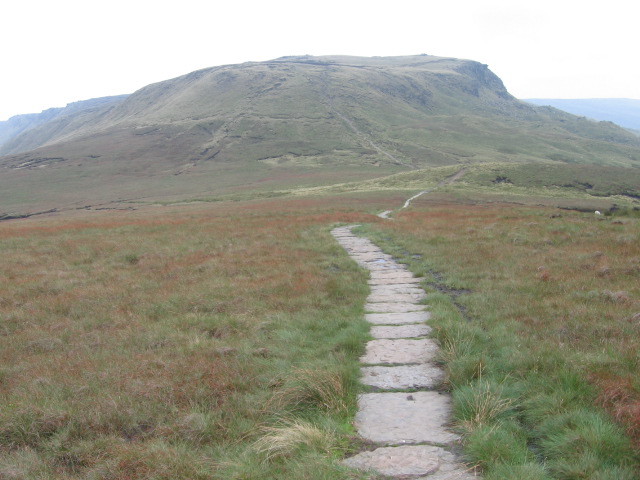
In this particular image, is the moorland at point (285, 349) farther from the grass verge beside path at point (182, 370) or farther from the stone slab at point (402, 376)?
the stone slab at point (402, 376)

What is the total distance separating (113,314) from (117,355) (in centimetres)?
277

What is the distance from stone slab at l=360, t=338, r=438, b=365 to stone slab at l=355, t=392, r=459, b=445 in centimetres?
98

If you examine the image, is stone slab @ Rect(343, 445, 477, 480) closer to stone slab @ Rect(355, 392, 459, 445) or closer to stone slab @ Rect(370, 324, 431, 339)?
stone slab @ Rect(355, 392, 459, 445)

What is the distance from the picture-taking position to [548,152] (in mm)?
164500

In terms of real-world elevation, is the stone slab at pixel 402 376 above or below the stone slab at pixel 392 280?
below

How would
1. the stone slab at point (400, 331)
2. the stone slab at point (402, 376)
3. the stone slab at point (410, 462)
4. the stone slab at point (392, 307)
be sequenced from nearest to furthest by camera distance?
the stone slab at point (410, 462)
the stone slab at point (402, 376)
the stone slab at point (400, 331)
the stone slab at point (392, 307)

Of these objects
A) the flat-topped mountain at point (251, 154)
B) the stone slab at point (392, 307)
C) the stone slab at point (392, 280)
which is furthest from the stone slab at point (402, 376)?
the flat-topped mountain at point (251, 154)

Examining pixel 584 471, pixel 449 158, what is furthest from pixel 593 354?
pixel 449 158

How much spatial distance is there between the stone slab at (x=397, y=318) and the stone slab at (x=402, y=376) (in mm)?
2037

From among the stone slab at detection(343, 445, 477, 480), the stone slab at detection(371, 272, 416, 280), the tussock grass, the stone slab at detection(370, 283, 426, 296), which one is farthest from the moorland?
the stone slab at detection(371, 272, 416, 280)

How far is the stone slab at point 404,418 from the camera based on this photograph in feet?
15.0

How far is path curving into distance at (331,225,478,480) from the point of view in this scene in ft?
13.5

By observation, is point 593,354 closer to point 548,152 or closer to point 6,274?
point 6,274

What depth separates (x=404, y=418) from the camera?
4953 mm
